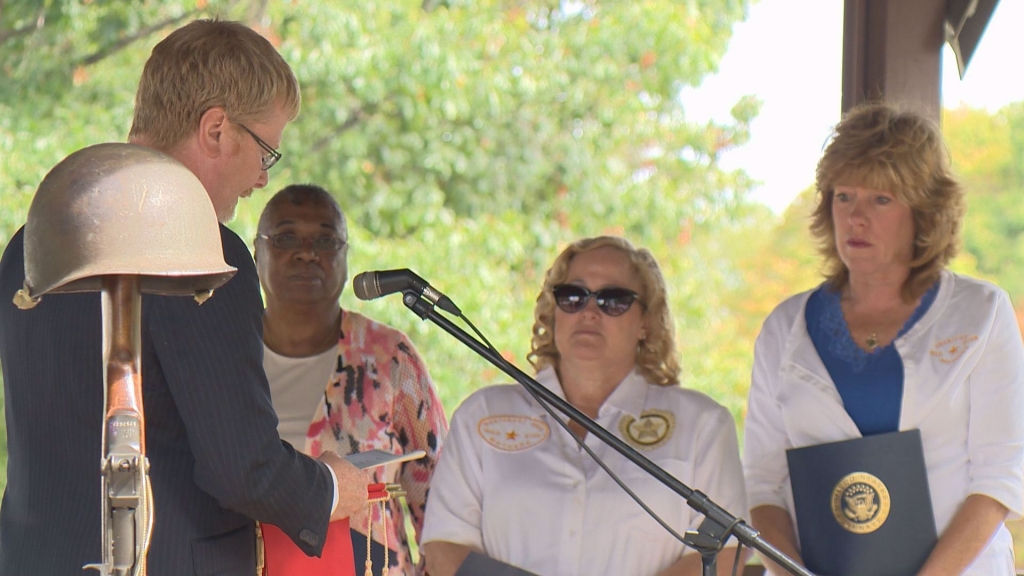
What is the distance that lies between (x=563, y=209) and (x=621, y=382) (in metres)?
5.23

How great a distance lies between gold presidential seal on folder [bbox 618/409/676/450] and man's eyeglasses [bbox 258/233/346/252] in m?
0.88

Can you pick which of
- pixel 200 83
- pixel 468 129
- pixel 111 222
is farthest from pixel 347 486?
pixel 468 129

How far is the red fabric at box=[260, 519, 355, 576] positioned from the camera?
5.91ft

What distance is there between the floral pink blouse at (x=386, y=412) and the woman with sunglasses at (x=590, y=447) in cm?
12

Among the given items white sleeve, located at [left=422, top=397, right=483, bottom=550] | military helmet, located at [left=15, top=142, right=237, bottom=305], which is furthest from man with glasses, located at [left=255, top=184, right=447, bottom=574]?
military helmet, located at [left=15, top=142, right=237, bottom=305]

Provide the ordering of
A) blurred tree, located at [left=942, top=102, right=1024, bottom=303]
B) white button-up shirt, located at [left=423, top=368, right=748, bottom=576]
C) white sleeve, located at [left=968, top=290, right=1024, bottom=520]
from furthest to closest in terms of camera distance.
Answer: blurred tree, located at [left=942, top=102, right=1024, bottom=303]
white button-up shirt, located at [left=423, top=368, right=748, bottom=576]
white sleeve, located at [left=968, top=290, right=1024, bottom=520]

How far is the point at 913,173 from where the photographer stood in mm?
2596

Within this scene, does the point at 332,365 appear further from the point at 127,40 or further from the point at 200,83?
the point at 127,40

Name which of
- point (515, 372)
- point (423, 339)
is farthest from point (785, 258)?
point (515, 372)

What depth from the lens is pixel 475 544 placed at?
2652 millimetres

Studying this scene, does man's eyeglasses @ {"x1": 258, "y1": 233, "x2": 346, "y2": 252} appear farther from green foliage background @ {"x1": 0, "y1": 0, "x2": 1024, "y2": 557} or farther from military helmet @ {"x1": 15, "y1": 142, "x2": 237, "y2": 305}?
green foliage background @ {"x1": 0, "y1": 0, "x2": 1024, "y2": 557}

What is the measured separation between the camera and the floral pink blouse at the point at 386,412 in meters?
2.76

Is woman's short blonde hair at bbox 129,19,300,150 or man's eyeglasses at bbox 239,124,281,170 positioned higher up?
woman's short blonde hair at bbox 129,19,300,150

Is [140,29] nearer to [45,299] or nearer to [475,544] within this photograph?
[475,544]
